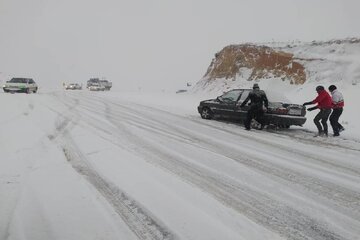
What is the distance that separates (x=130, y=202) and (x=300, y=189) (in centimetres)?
272

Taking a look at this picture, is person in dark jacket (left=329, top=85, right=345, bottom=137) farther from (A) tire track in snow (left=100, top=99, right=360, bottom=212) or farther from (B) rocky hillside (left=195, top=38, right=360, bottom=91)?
(B) rocky hillside (left=195, top=38, right=360, bottom=91)

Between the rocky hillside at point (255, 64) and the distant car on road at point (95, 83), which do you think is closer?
the rocky hillside at point (255, 64)

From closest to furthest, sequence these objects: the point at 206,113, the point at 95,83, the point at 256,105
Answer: the point at 256,105 < the point at 206,113 < the point at 95,83

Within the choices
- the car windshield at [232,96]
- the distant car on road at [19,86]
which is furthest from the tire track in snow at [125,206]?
the distant car on road at [19,86]

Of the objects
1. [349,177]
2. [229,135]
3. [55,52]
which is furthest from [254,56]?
[55,52]

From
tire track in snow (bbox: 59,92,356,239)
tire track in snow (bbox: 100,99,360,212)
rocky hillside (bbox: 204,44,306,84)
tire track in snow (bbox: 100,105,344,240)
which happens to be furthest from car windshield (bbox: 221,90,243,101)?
rocky hillside (bbox: 204,44,306,84)

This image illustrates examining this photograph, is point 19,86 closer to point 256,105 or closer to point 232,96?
point 232,96

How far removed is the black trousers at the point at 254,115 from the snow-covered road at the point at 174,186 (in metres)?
1.52

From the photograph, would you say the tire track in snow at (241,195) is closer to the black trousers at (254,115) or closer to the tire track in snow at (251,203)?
the tire track in snow at (251,203)

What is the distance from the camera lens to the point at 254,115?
12305 millimetres

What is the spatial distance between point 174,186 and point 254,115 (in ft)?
22.9

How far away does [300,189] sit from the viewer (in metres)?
5.90

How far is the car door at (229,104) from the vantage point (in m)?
13.9

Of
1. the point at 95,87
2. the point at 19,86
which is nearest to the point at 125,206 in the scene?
the point at 19,86
